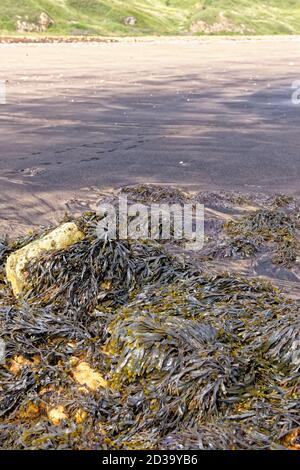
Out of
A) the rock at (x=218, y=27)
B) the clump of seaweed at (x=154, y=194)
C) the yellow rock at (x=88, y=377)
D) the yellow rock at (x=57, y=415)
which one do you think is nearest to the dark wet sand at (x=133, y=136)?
the clump of seaweed at (x=154, y=194)

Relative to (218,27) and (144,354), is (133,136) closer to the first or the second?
(144,354)

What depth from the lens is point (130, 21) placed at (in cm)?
7869

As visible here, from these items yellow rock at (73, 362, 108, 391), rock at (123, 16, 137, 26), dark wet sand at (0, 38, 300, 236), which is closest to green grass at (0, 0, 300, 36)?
rock at (123, 16, 137, 26)

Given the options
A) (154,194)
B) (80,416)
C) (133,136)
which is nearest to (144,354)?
(80,416)

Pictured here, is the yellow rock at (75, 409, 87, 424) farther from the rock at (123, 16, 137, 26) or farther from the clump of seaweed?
the rock at (123, 16, 137, 26)

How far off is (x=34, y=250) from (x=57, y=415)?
1868mm

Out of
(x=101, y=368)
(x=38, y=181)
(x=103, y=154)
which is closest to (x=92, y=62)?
(x=103, y=154)

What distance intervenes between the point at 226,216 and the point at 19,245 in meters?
3.06

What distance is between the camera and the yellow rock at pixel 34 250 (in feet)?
17.4

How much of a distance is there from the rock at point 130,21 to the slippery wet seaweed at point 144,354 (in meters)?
77.4

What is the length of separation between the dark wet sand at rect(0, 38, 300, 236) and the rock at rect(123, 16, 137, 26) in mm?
58995

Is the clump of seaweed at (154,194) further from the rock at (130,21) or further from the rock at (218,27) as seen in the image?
the rock at (218,27)

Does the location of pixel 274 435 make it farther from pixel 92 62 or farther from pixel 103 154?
pixel 92 62
